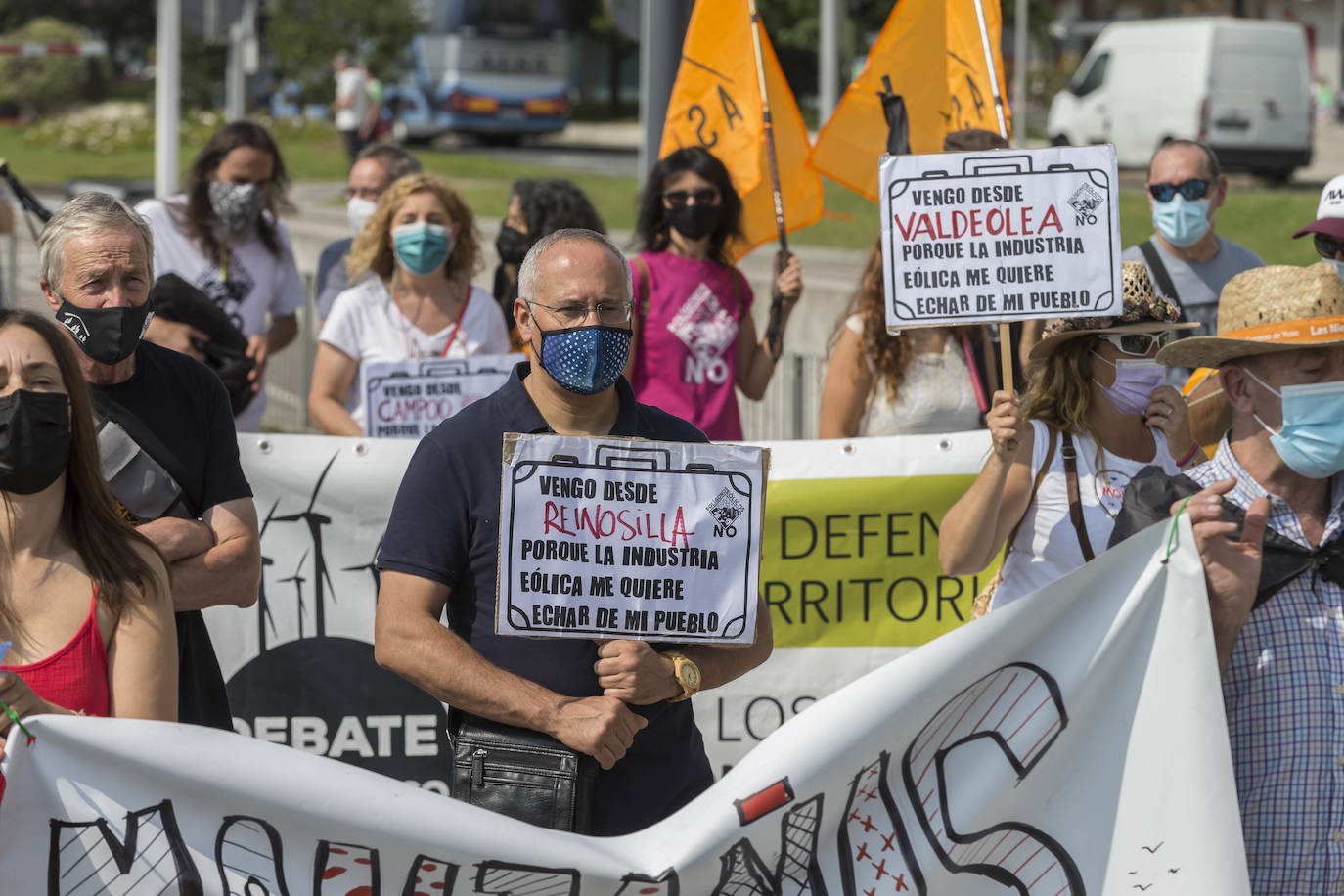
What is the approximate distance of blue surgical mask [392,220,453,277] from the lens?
19.5 feet

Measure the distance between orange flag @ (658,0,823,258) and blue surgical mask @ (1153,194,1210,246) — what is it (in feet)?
4.41

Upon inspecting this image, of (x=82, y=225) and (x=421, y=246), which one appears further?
(x=421, y=246)

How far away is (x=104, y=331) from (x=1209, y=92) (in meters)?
22.1

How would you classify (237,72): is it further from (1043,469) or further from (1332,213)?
(1043,469)

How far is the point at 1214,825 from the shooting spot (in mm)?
3061

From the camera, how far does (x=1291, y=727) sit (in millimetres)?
3139

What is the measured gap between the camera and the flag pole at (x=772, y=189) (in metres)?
6.19

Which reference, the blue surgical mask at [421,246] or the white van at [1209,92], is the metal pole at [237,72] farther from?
the blue surgical mask at [421,246]

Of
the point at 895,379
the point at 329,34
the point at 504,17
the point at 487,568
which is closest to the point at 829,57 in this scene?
the point at 895,379

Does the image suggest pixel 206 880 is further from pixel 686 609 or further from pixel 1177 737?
pixel 1177 737

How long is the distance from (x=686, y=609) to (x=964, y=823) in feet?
2.12

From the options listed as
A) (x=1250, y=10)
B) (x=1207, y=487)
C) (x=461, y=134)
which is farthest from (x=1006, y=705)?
(x=1250, y=10)

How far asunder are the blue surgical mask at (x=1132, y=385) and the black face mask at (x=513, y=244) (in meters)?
3.24

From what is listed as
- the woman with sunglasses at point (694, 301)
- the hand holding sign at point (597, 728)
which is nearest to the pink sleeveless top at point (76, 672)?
the hand holding sign at point (597, 728)
